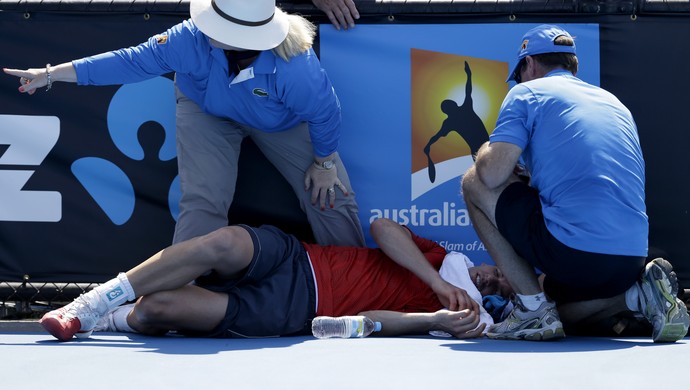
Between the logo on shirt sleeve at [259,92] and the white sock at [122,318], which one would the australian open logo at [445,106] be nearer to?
the logo on shirt sleeve at [259,92]

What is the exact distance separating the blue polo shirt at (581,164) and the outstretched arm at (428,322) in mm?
540

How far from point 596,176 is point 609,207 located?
133 mm

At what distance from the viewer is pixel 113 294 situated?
13.8 feet

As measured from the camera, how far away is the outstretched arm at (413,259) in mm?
4530

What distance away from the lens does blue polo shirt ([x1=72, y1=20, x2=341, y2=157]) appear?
459 centimetres

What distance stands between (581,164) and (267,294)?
4.62 feet

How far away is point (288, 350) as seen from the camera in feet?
12.8

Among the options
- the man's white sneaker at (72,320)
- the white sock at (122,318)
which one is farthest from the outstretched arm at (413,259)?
the man's white sneaker at (72,320)

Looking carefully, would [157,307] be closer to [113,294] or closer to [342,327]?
[113,294]

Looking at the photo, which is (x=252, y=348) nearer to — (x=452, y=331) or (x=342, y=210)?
(x=452, y=331)

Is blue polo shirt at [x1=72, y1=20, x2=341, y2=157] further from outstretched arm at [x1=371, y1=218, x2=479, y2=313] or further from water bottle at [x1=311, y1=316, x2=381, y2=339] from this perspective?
water bottle at [x1=311, y1=316, x2=381, y2=339]

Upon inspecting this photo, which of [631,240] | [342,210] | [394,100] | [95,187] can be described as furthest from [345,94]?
[631,240]

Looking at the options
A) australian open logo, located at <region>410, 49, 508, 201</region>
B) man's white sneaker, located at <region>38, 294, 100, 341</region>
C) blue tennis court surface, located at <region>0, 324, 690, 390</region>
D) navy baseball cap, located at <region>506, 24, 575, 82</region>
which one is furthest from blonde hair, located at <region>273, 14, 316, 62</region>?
man's white sneaker, located at <region>38, 294, 100, 341</region>

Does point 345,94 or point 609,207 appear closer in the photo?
point 609,207
